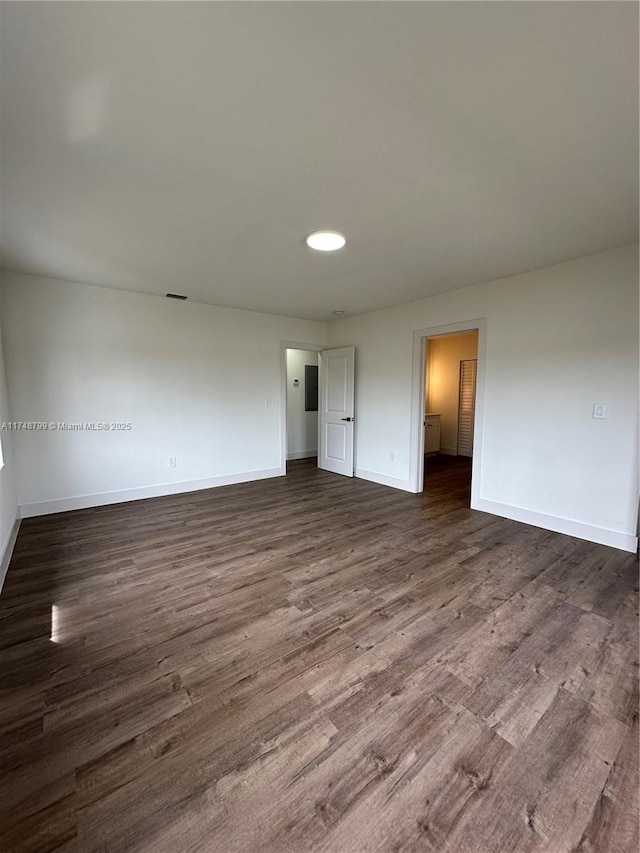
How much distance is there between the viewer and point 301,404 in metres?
7.09

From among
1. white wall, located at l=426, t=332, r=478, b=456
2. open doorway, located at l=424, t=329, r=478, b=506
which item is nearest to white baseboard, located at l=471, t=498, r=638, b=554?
open doorway, located at l=424, t=329, r=478, b=506

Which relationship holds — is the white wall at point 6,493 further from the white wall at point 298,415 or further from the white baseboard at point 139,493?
the white wall at point 298,415

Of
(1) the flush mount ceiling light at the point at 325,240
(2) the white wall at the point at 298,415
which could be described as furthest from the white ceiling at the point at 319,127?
(2) the white wall at the point at 298,415

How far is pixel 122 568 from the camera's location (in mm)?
2727

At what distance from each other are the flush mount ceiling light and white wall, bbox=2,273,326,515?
8.16ft

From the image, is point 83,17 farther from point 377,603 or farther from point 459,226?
point 377,603

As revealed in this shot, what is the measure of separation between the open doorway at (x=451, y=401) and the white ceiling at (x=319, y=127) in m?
4.17

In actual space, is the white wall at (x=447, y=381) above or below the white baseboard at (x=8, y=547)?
above

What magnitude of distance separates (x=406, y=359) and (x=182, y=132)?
3624 mm

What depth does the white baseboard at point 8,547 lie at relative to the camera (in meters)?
2.56

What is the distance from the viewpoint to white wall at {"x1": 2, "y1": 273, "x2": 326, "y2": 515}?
3709 mm

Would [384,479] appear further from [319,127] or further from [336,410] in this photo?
[319,127]

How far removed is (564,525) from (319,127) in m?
3.72

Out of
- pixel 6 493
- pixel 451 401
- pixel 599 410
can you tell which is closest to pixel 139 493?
pixel 6 493
